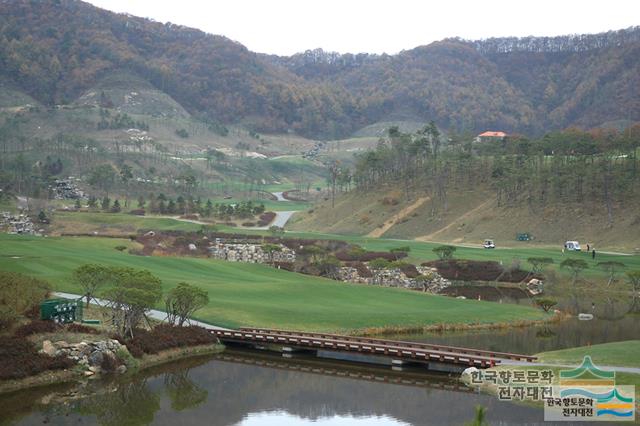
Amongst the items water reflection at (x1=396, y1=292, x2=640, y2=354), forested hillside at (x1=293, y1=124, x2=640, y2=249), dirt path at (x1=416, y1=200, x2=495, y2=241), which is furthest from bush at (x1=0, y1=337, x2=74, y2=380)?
dirt path at (x1=416, y1=200, x2=495, y2=241)

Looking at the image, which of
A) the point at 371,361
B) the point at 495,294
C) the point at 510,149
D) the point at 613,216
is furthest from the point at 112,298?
the point at 510,149

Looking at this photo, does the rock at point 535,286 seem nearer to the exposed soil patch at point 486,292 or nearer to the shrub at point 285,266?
the exposed soil patch at point 486,292

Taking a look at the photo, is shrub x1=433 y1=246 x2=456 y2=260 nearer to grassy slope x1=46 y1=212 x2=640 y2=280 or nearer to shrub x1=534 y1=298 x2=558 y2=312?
grassy slope x1=46 y1=212 x2=640 y2=280

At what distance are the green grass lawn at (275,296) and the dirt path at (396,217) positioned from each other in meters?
54.2

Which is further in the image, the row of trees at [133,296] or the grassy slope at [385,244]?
the grassy slope at [385,244]

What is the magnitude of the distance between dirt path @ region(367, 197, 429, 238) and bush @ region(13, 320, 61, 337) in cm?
9632

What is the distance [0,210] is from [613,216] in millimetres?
94016

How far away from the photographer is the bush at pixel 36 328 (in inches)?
1804

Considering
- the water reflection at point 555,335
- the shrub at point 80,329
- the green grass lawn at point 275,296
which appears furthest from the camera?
the green grass lawn at point 275,296

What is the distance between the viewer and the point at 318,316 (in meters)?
62.1

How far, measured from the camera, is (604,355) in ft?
158

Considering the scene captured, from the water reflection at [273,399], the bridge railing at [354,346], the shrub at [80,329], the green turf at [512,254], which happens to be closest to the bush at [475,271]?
the green turf at [512,254]

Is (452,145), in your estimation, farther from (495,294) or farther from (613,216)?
(495,294)

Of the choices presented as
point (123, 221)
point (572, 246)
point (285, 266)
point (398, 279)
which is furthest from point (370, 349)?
point (123, 221)
